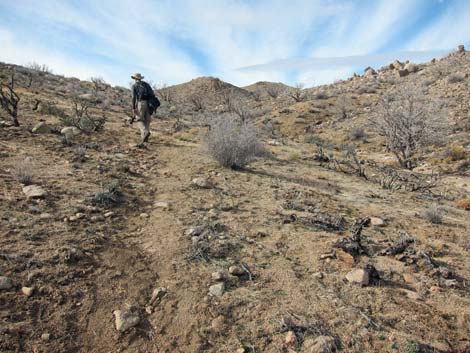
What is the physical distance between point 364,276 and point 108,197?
3150 millimetres

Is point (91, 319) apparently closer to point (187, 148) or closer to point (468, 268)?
point (468, 268)

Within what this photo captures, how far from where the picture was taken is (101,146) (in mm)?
6789

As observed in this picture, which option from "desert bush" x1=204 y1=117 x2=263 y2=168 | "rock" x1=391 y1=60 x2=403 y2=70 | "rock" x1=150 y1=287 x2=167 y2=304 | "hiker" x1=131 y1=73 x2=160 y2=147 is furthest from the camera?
"rock" x1=391 y1=60 x2=403 y2=70

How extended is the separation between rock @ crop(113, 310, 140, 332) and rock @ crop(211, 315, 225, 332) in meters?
0.56

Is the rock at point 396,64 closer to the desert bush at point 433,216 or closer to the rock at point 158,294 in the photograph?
the desert bush at point 433,216

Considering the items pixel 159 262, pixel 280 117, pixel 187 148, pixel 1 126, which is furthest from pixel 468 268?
pixel 280 117

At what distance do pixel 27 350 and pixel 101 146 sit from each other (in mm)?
5371

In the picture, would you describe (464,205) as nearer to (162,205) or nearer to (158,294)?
(162,205)

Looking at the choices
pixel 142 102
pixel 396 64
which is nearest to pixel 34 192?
pixel 142 102

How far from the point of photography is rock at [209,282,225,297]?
2.67 meters

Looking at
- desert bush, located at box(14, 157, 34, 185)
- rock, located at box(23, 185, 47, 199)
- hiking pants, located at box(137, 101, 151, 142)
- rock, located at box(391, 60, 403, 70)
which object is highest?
rock, located at box(391, 60, 403, 70)

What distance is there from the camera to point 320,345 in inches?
85.0

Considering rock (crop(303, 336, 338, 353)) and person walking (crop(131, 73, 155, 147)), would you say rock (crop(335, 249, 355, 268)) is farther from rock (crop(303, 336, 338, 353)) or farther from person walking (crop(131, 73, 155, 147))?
person walking (crop(131, 73, 155, 147))

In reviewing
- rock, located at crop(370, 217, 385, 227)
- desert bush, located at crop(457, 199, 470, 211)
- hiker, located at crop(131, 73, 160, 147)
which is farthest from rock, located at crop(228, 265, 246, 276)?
hiker, located at crop(131, 73, 160, 147)
